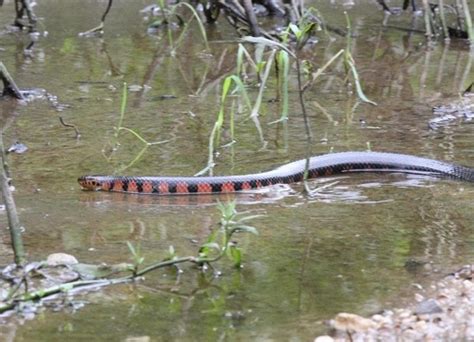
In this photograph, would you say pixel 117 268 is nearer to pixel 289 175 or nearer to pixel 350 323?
pixel 350 323

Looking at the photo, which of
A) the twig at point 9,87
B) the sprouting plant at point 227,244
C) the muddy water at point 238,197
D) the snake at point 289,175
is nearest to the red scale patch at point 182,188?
the snake at point 289,175

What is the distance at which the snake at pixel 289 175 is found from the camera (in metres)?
7.15

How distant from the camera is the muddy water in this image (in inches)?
194

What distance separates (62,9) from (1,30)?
204cm

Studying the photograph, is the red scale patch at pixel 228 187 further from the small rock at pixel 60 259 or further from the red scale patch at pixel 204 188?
the small rock at pixel 60 259

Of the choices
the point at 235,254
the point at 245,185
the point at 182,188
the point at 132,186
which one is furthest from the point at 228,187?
the point at 235,254

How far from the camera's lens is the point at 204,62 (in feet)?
40.6

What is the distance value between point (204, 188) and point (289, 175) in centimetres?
62

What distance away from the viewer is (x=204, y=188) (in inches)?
282

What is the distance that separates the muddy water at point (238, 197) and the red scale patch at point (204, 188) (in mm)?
105

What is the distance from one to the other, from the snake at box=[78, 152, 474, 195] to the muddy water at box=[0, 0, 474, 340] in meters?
0.12

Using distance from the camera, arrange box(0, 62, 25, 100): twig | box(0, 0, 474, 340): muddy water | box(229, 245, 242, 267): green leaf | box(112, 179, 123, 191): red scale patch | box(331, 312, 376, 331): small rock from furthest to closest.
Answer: box(0, 62, 25, 100): twig, box(112, 179, 123, 191): red scale patch, box(229, 245, 242, 267): green leaf, box(0, 0, 474, 340): muddy water, box(331, 312, 376, 331): small rock

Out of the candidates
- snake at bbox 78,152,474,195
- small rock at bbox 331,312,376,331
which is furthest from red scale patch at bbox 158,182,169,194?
small rock at bbox 331,312,376,331

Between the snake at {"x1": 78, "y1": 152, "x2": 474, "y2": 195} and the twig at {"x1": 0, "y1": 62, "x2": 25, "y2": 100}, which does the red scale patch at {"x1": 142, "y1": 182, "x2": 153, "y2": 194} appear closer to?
the snake at {"x1": 78, "y1": 152, "x2": 474, "y2": 195}
